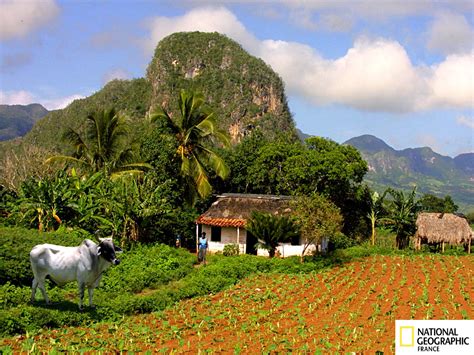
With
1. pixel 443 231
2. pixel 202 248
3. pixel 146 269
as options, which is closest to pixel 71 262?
pixel 146 269

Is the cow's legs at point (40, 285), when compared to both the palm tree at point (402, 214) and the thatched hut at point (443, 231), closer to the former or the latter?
the thatched hut at point (443, 231)

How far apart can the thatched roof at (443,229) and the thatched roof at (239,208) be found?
28.6ft

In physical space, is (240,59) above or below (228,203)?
above

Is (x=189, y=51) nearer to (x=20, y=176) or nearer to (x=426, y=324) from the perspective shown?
(x=20, y=176)

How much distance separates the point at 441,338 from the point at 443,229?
2555 centimetres

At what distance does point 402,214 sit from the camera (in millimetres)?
33625

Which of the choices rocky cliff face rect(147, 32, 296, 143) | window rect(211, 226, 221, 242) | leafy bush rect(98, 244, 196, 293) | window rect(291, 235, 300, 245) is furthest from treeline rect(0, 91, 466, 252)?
rocky cliff face rect(147, 32, 296, 143)

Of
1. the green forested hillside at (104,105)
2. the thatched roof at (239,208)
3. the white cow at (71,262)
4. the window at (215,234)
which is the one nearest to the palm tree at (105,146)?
the thatched roof at (239,208)

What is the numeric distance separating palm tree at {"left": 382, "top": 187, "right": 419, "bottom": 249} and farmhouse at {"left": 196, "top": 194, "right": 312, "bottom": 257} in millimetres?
7915

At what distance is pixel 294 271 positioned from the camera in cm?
2280

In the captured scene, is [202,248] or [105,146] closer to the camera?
[202,248]

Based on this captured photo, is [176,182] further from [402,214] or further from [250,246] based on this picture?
[402,214]

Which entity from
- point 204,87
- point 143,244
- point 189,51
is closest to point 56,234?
point 143,244

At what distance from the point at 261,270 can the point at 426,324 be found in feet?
46.4
